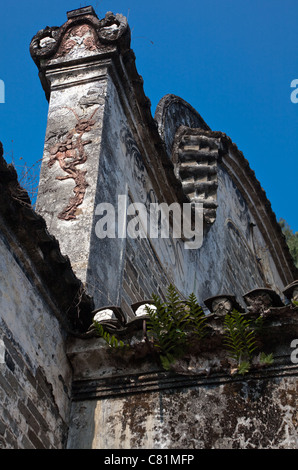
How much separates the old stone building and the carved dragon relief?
0.01m

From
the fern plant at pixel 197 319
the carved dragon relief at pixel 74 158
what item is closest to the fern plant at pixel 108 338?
the fern plant at pixel 197 319

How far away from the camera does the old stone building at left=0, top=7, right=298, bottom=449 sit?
4.80 metres

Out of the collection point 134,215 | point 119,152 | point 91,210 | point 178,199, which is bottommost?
point 91,210

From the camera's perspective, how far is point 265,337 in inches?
202

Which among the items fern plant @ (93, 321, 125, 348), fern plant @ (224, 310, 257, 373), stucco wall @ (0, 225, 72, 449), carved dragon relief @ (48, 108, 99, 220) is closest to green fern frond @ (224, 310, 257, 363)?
fern plant @ (224, 310, 257, 373)

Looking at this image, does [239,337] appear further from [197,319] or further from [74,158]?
[74,158]

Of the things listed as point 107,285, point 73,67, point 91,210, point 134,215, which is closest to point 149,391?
point 107,285

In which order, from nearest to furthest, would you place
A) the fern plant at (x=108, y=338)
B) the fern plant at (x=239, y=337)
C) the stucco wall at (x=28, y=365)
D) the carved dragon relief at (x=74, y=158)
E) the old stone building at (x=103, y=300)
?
the stucco wall at (x=28, y=365)
the old stone building at (x=103, y=300)
the fern plant at (x=239, y=337)
the fern plant at (x=108, y=338)
the carved dragon relief at (x=74, y=158)

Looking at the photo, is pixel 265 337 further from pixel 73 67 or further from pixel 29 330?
pixel 73 67

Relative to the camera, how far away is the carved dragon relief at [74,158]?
6367 mm

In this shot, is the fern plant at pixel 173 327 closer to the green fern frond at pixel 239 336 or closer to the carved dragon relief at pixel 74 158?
the green fern frond at pixel 239 336

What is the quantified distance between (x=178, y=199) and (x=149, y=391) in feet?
12.7

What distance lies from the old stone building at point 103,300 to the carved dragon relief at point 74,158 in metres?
0.01

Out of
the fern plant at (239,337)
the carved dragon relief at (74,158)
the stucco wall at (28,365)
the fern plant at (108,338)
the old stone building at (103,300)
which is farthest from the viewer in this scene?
the carved dragon relief at (74,158)
